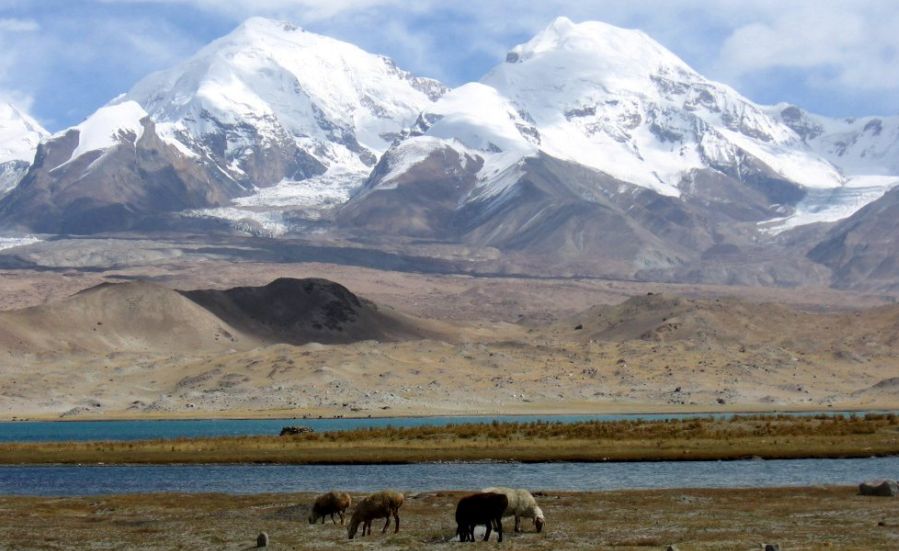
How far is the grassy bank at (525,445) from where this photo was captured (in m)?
83.4

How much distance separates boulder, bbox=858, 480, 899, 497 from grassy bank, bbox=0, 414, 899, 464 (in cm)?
2299

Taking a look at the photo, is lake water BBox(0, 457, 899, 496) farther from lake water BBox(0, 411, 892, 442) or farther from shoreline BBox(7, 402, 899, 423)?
shoreline BBox(7, 402, 899, 423)

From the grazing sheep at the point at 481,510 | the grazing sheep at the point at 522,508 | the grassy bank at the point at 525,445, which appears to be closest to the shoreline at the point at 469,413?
the grassy bank at the point at 525,445

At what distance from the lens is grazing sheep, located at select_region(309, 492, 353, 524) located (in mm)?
52844

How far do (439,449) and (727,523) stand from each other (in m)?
43.2

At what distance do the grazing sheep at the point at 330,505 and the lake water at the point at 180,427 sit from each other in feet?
225

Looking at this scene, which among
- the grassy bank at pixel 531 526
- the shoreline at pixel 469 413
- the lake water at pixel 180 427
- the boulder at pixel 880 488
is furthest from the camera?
the shoreline at pixel 469 413

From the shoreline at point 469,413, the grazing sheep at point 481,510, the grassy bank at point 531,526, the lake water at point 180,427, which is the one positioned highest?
the shoreline at point 469,413

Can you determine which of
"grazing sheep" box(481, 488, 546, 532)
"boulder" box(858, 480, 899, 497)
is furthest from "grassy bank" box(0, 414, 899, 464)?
"grazing sheep" box(481, 488, 546, 532)

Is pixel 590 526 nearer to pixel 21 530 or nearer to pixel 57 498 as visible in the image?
pixel 21 530

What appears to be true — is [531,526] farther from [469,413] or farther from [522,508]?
[469,413]

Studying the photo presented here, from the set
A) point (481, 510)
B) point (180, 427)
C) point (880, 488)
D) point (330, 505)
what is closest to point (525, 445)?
point (880, 488)

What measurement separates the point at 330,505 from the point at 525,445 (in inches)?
1580

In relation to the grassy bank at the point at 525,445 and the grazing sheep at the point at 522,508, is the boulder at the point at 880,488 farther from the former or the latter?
the grassy bank at the point at 525,445
